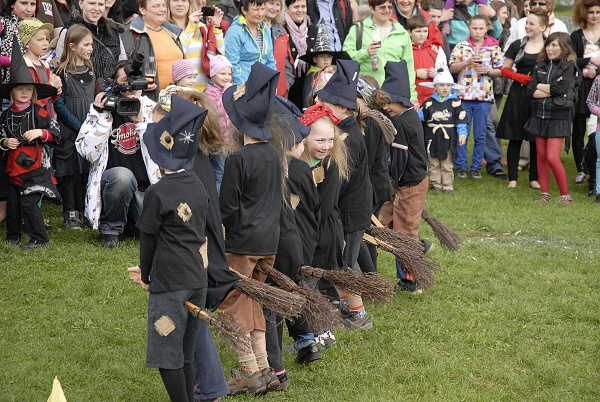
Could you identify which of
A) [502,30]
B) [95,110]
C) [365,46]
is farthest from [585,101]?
[95,110]

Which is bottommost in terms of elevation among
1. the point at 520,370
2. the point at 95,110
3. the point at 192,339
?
the point at 520,370

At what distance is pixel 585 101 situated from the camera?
11.5 metres

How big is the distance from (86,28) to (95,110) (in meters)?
1.27

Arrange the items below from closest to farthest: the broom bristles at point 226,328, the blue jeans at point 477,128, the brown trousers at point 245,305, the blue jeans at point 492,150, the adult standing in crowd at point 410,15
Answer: the broom bristles at point 226,328 → the brown trousers at point 245,305 → the adult standing in crowd at point 410,15 → the blue jeans at point 477,128 → the blue jeans at point 492,150

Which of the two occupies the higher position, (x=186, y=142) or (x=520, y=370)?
(x=186, y=142)

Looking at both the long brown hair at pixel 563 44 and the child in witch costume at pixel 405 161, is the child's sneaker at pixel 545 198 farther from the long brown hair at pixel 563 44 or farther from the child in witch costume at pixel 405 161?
the child in witch costume at pixel 405 161

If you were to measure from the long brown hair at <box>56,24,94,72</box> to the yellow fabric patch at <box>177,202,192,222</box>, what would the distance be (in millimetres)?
4521

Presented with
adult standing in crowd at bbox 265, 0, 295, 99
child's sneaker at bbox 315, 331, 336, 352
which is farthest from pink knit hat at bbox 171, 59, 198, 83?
child's sneaker at bbox 315, 331, 336, 352

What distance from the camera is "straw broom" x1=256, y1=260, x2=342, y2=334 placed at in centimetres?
A: 475

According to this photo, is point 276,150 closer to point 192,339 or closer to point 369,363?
point 192,339

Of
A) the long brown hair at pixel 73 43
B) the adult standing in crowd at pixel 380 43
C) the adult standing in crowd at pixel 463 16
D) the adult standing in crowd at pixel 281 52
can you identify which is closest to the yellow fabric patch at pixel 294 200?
A: the long brown hair at pixel 73 43

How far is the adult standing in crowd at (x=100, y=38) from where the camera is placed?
818 centimetres

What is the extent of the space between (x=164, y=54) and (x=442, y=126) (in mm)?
4353

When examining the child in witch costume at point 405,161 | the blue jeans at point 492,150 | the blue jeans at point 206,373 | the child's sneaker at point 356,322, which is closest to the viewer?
the blue jeans at point 206,373
